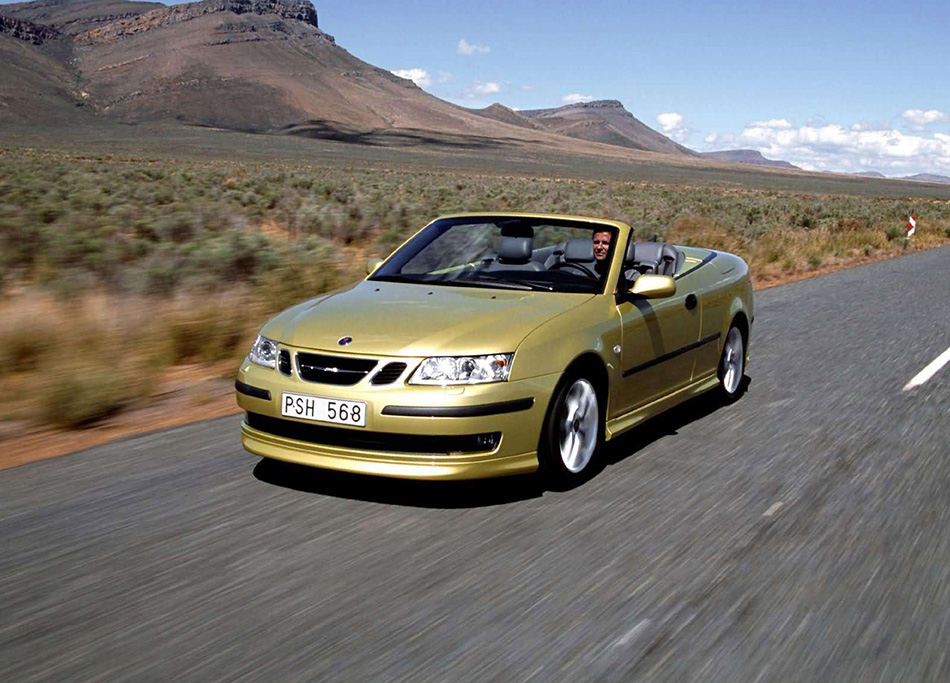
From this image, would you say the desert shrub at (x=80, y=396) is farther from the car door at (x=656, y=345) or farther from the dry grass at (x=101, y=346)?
the car door at (x=656, y=345)

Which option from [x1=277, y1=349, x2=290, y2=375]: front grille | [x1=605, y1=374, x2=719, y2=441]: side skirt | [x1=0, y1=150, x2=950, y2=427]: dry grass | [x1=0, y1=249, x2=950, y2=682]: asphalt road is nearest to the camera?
[x1=0, y1=249, x2=950, y2=682]: asphalt road

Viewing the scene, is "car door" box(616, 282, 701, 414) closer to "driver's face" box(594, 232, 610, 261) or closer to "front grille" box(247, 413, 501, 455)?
"driver's face" box(594, 232, 610, 261)

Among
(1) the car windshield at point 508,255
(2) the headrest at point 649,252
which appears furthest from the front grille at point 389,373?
(2) the headrest at point 649,252

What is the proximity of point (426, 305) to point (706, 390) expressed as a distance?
244 cm

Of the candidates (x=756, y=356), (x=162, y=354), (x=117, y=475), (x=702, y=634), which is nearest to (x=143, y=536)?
(x=117, y=475)

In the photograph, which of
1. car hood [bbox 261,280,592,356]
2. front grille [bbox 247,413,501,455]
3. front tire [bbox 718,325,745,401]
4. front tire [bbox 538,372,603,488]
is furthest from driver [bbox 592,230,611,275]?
front grille [bbox 247,413,501,455]

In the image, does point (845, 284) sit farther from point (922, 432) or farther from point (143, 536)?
point (143, 536)

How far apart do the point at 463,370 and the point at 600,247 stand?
73.0 inches

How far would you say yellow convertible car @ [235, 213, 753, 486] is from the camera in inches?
193

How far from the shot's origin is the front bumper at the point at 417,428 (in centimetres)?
484

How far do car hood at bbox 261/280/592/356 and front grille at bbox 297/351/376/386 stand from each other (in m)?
0.05

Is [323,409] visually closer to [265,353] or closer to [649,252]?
[265,353]

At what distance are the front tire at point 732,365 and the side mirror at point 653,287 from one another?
168 cm

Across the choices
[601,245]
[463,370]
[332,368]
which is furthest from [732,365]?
[332,368]
